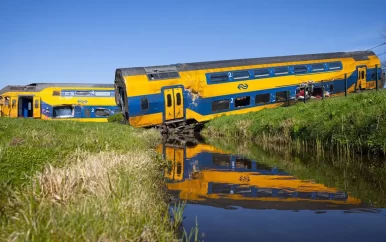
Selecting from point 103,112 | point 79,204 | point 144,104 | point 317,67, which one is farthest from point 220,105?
point 79,204

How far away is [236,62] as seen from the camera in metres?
23.9

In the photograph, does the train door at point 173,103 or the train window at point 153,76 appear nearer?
the train window at point 153,76

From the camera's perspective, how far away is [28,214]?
10.5 feet

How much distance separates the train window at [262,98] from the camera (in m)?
24.1

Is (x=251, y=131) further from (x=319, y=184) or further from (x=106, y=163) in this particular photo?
(x=106, y=163)

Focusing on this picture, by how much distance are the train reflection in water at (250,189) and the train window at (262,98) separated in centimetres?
1468

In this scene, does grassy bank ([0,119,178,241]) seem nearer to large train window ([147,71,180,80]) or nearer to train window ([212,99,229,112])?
large train window ([147,71,180,80])

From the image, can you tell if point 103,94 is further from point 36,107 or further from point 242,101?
point 242,101

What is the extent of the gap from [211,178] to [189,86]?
579 inches

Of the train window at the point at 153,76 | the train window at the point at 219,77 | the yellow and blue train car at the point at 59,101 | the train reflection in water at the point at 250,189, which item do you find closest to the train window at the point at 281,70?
the train window at the point at 219,77

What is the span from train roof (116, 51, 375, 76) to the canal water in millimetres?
12839

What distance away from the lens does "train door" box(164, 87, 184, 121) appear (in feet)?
71.1

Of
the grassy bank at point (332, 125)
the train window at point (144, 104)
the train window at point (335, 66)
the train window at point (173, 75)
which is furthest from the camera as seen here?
the train window at point (335, 66)

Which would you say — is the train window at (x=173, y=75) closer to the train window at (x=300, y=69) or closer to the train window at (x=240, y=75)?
the train window at (x=240, y=75)
